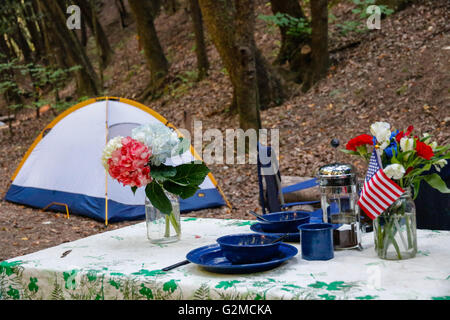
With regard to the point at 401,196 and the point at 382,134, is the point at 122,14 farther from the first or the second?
the point at 401,196

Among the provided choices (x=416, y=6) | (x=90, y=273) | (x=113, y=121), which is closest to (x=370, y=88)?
(x=416, y=6)

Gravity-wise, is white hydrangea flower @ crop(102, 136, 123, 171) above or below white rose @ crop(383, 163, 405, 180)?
above

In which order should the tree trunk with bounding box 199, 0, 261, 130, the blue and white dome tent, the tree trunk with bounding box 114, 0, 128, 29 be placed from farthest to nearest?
1. the tree trunk with bounding box 114, 0, 128, 29
2. the tree trunk with bounding box 199, 0, 261, 130
3. the blue and white dome tent

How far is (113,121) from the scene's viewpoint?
6.00m

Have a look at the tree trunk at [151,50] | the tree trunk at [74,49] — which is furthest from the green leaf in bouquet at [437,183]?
the tree trunk at [74,49]

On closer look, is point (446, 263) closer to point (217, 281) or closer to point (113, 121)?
point (217, 281)

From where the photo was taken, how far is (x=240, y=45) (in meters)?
6.99

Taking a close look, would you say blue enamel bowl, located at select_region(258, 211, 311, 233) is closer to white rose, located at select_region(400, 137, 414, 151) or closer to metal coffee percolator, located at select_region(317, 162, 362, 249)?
metal coffee percolator, located at select_region(317, 162, 362, 249)

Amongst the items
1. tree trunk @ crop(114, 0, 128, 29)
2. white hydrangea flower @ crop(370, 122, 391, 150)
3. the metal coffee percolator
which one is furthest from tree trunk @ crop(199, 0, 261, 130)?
tree trunk @ crop(114, 0, 128, 29)

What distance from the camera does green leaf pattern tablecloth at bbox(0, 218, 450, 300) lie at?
1417mm

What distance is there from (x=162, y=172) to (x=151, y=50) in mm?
10574

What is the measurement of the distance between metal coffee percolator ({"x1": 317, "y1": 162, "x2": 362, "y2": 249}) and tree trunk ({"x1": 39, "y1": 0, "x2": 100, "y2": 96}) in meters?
11.8

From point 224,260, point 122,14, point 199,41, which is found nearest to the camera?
point 224,260

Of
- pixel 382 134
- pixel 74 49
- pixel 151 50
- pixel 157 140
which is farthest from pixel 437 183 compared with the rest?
pixel 74 49
